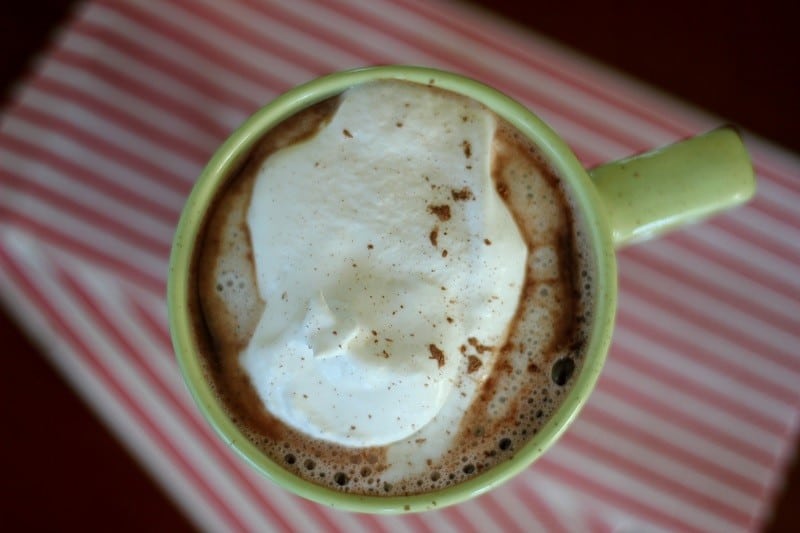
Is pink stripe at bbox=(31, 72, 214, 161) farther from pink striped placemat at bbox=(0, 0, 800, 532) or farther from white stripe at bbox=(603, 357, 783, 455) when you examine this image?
white stripe at bbox=(603, 357, 783, 455)

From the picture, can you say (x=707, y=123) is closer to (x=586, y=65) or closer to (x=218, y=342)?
(x=586, y=65)

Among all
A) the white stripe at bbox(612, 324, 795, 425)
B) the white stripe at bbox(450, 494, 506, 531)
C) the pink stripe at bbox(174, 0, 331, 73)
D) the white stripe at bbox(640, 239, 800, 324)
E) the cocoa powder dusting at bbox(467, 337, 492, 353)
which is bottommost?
the white stripe at bbox(450, 494, 506, 531)

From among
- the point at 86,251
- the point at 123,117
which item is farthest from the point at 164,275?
the point at 123,117

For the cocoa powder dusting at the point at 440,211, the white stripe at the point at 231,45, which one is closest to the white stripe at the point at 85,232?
the white stripe at the point at 231,45

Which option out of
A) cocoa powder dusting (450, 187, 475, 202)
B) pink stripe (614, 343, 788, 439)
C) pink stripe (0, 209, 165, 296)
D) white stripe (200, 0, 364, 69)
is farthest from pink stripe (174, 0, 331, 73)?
pink stripe (614, 343, 788, 439)

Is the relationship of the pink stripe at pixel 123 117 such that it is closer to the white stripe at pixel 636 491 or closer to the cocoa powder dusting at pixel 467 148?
the cocoa powder dusting at pixel 467 148
